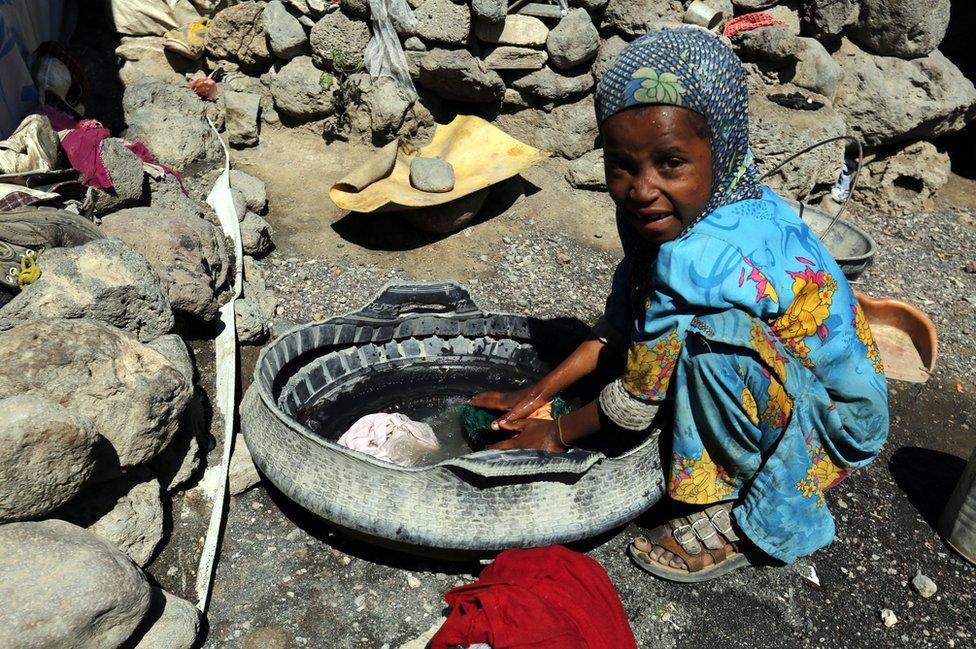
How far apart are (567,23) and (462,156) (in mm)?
1173

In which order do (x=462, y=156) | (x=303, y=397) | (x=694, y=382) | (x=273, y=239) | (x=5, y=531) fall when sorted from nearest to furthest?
1. (x=5, y=531)
2. (x=694, y=382)
3. (x=303, y=397)
4. (x=273, y=239)
5. (x=462, y=156)

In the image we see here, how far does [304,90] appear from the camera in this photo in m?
5.43

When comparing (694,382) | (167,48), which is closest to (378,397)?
(694,382)

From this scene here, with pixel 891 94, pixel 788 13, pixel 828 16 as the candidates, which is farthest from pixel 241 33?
pixel 891 94

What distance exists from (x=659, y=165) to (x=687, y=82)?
23 centimetres

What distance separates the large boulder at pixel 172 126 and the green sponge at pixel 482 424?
9.17ft

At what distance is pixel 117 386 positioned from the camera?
2.46 m

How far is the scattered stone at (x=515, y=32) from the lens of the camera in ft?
→ 17.1

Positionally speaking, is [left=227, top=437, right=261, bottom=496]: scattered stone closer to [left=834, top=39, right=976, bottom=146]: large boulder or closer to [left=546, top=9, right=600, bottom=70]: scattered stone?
[left=546, top=9, right=600, bottom=70]: scattered stone

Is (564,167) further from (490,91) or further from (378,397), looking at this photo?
(378,397)

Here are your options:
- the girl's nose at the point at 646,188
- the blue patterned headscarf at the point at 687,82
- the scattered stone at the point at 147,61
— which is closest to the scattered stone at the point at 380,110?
the scattered stone at the point at 147,61

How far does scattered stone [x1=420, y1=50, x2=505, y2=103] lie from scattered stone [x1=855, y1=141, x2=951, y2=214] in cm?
312

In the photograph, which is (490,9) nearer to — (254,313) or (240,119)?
(240,119)

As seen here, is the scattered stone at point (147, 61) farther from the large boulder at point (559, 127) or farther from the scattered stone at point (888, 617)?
the scattered stone at point (888, 617)
